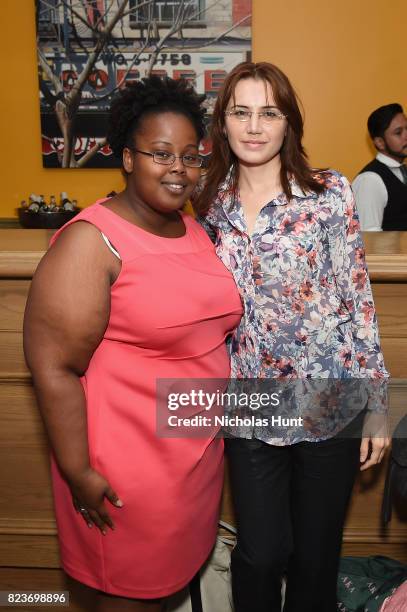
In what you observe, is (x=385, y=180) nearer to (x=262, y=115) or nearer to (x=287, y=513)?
(x=262, y=115)

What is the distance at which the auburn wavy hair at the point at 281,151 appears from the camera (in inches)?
53.7

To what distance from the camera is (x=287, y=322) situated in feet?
4.50

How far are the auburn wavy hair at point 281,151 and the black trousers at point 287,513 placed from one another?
586 millimetres

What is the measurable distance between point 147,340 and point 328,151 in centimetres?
319

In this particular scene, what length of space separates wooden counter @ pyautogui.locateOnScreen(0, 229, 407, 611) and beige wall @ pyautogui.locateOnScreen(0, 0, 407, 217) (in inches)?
88.1

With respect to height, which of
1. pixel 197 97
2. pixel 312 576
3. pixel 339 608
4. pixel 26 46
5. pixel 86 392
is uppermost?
pixel 26 46

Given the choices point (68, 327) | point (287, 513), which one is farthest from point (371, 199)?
point (68, 327)

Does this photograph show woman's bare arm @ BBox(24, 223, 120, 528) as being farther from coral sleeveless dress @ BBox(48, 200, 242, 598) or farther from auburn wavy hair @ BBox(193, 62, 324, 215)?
auburn wavy hair @ BBox(193, 62, 324, 215)

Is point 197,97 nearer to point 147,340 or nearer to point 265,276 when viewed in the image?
point 265,276

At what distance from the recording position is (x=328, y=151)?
4.08 meters

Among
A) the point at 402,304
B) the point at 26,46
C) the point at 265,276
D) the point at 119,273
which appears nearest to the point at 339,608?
the point at 402,304

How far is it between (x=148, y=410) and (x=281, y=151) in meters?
0.66

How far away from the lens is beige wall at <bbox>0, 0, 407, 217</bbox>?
387 centimetres

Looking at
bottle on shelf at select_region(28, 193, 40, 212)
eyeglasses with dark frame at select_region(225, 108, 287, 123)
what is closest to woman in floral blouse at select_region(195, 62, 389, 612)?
eyeglasses with dark frame at select_region(225, 108, 287, 123)
